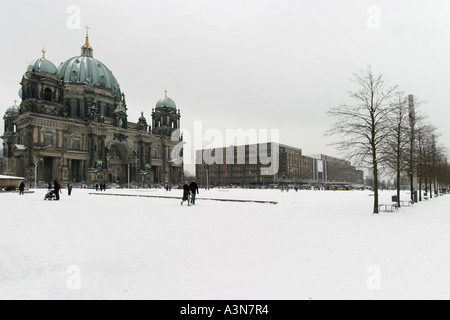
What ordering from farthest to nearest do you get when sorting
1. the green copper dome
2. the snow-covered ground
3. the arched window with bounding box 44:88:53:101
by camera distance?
the green copper dome → the arched window with bounding box 44:88:53:101 → the snow-covered ground

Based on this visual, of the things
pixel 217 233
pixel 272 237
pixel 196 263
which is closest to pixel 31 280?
pixel 196 263

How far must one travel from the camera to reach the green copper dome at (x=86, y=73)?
251ft

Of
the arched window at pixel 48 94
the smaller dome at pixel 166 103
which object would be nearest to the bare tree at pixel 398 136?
the arched window at pixel 48 94

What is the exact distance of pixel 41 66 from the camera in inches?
2569

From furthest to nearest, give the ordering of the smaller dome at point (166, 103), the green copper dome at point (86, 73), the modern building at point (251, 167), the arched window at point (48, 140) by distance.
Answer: the modern building at point (251, 167) → the smaller dome at point (166, 103) → the green copper dome at point (86, 73) → the arched window at point (48, 140)

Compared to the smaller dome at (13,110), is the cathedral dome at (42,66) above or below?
above

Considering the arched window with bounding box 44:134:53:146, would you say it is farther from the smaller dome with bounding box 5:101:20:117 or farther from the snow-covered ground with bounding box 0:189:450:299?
the snow-covered ground with bounding box 0:189:450:299

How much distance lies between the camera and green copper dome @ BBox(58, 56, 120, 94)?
76.4m

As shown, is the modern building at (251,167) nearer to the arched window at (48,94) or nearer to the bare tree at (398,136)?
the arched window at (48,94)

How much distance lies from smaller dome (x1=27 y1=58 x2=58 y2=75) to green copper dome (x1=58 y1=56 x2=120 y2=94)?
290 inches

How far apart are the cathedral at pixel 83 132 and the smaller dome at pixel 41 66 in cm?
19

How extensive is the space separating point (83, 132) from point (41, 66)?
1654cm

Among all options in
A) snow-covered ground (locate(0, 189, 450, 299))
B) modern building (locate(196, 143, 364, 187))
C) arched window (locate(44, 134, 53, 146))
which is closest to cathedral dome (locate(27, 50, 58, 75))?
arched window (locate(44, 134, 53, 146))
